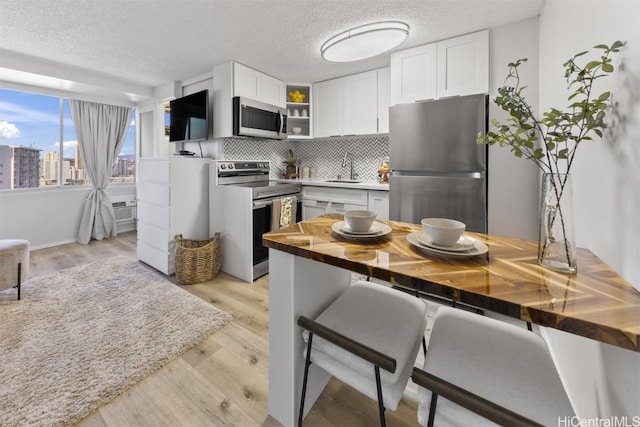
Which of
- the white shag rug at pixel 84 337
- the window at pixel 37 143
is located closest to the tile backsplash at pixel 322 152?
the white shag rug at pixel 84 337

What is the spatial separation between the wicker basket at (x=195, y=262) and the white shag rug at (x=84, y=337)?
18cm

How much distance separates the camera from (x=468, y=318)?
3.60 ft

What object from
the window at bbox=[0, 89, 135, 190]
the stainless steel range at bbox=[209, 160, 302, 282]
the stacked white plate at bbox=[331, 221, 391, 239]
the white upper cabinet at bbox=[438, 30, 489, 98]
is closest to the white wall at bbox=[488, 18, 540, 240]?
the white upper cabinet at bbox=[438, 30, 489, 98]

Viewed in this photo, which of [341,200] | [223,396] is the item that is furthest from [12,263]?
[341,200]

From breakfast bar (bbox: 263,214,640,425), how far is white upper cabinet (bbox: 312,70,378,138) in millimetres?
2357

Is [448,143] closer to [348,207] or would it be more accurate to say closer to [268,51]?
[348,207]

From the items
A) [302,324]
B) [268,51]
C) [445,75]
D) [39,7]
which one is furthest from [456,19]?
[39,7]

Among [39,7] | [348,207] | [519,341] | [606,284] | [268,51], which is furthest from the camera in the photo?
[348,207]

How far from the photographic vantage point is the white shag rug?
1.42m

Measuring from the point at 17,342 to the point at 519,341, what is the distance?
292cm

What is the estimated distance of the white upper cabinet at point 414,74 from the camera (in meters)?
2.70

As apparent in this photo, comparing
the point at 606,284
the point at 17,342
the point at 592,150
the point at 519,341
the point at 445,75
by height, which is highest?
the point at 445,75

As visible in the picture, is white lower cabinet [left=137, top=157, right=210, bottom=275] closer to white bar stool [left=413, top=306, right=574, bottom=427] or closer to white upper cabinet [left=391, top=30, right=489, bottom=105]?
white upper cabinet [left=391, top=30, right=489, bottom=105]

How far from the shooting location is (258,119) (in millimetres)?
3404
